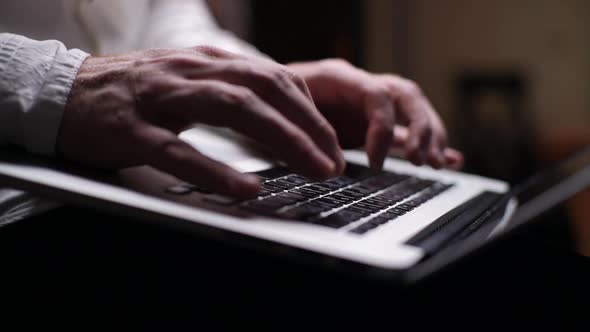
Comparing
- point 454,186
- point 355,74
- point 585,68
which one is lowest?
point 585,68

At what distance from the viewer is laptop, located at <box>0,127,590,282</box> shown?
0.91ft

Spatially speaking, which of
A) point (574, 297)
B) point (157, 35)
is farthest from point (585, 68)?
point (574, 297)

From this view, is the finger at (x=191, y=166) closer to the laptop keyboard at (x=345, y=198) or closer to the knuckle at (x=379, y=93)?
the laptop keyboard at (x=345, y=198)

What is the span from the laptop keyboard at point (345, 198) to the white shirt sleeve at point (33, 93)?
0.13 m

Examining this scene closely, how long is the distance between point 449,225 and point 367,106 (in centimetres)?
22

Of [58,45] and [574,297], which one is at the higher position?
[58,45]

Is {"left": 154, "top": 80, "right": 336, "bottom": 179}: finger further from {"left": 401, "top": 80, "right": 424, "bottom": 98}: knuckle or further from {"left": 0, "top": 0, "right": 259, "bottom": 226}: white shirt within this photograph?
{"left": 401, "top": 80, "right": 424, "bottom": 98}: knuckle

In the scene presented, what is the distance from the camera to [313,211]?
0.35 metres

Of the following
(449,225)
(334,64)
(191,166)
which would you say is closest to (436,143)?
(334,64)

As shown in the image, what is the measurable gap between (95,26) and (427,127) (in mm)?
351

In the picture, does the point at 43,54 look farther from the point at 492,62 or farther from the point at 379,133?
the point at 492,62

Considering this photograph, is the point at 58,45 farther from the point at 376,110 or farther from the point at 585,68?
the point at 585,68

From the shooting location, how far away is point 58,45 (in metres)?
0.38

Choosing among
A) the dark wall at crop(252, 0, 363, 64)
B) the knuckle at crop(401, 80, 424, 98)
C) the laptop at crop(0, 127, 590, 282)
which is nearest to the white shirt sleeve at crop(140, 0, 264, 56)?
the knuckle at crop(401, 80, 424, 98)
